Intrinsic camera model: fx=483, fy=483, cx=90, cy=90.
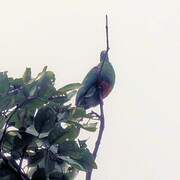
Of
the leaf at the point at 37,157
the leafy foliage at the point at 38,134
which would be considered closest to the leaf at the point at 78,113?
the leafy foliage at the point at 38,134

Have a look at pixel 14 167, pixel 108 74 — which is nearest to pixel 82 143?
pixel 14 167

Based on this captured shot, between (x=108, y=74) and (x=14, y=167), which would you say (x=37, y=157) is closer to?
(x=14, y=167)

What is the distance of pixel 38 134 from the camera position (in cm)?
167

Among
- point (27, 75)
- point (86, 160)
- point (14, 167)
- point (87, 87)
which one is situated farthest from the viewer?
point (87, 87)

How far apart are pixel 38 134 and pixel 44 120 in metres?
0.06

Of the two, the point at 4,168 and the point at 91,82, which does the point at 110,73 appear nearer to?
the point at 91,82

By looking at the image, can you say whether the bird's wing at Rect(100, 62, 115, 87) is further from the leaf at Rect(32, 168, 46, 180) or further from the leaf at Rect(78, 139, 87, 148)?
the leaf at Rect(32, 168, 46, 180)

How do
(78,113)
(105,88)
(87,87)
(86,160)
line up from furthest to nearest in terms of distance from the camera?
1. (105,88)
2. (87,87)
3. (78,113)
4. (86,160)

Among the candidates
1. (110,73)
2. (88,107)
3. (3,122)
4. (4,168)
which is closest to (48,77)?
(3,122)

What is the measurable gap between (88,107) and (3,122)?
4.24 feet

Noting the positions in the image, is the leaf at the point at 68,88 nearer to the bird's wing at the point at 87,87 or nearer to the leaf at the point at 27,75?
the leaf at the point at 27,75

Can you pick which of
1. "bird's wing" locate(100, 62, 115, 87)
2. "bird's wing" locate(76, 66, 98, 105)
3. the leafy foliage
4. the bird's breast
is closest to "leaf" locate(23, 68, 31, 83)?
the leafy foliage

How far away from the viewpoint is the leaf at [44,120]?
1.68 meters

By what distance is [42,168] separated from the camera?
167cm
